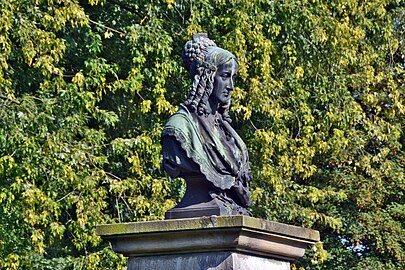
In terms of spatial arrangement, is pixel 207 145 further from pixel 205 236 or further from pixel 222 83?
pixel 205 236

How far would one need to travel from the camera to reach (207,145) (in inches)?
368

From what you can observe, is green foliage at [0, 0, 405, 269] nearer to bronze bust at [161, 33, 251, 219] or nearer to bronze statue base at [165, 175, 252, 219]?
bronze bust at [161, 33, 251, 219]

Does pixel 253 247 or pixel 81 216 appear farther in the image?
pixel 81 216

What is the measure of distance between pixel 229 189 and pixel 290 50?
10770mm

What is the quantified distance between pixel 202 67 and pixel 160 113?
9.21 m

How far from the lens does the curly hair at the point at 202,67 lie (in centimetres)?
955

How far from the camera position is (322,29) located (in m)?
20.1

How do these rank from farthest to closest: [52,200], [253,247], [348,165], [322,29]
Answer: [348,165]
[322,29]
[52,200]
[253,247]

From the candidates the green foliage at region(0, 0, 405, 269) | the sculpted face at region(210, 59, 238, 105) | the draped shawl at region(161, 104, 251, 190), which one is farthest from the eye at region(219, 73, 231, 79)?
the green foliage at region(0, 0, 405, 269)

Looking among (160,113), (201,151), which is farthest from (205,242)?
(160,113)

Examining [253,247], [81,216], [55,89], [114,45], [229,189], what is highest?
[114,45]

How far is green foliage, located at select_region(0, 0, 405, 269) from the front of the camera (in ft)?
56.5

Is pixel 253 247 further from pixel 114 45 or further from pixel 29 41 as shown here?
pixel 114 45

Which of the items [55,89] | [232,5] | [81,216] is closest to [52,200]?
[81,216]
